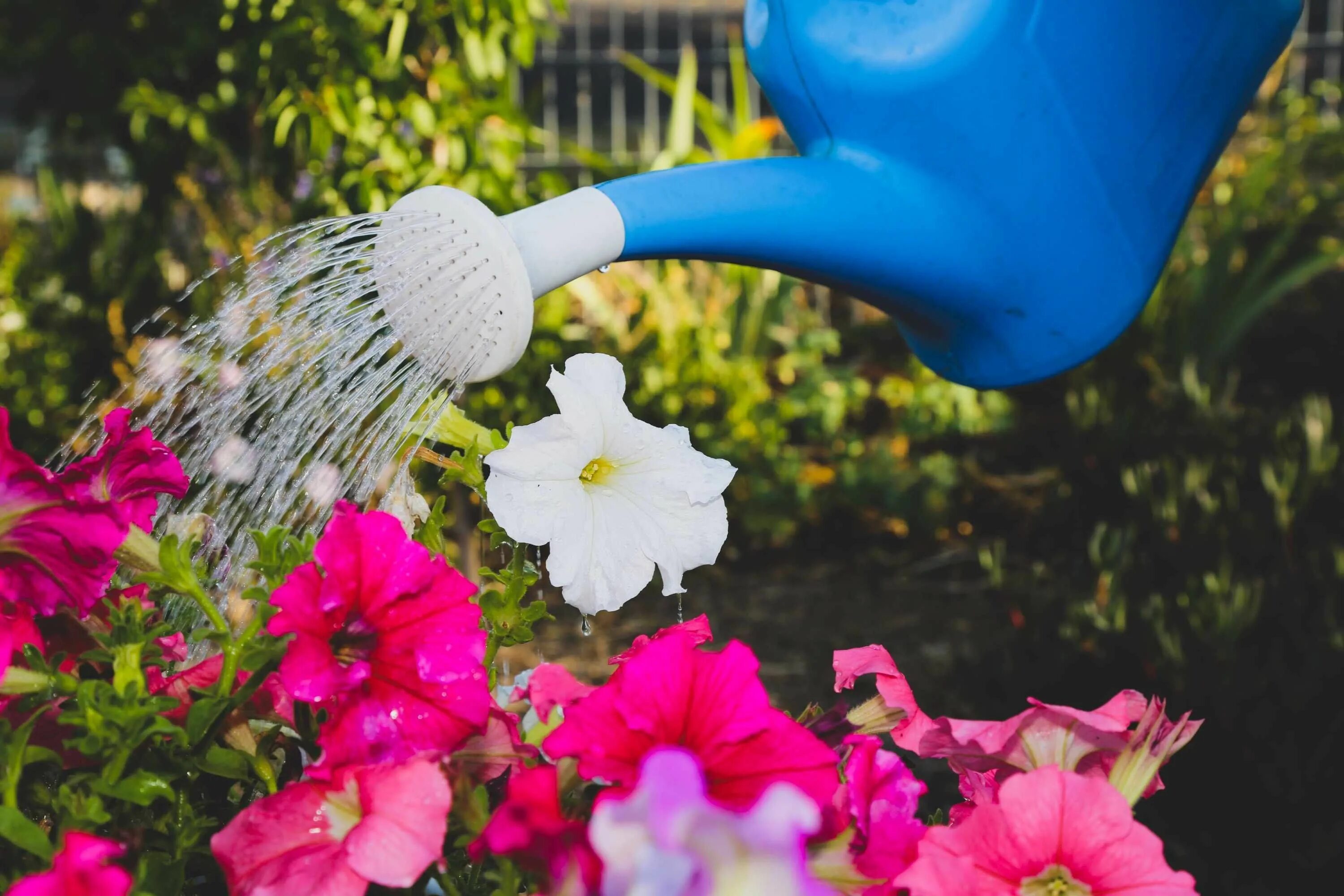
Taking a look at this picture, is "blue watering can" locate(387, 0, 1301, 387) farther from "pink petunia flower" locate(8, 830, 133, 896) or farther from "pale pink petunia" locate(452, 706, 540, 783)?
"pink petunia flower" locate(8, 830, 133, 896)

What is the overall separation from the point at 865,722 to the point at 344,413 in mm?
487

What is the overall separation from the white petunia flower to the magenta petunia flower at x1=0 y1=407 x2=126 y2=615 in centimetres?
17

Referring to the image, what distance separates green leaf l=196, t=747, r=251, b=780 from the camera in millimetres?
527

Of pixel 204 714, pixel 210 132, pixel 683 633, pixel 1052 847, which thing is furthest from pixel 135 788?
pixel 210 132

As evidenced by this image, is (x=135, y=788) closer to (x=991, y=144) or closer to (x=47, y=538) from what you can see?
(x=47, y=538)

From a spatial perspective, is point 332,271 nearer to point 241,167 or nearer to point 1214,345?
point 241,167

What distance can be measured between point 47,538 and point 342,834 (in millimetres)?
180

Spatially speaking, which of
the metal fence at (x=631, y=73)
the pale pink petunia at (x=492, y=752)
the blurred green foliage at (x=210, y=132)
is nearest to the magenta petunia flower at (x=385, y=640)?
the pale pink petunia at (x=492, y=752)

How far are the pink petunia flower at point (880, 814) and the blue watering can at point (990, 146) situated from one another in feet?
1.55

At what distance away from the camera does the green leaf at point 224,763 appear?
20.8 inches

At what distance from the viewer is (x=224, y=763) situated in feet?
1.74

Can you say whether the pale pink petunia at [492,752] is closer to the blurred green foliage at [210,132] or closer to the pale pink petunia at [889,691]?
the pale pink petunia at [889,691]

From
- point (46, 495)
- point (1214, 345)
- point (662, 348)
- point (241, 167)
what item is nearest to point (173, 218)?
point (241, 167)

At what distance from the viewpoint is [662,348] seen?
14.0 feet
